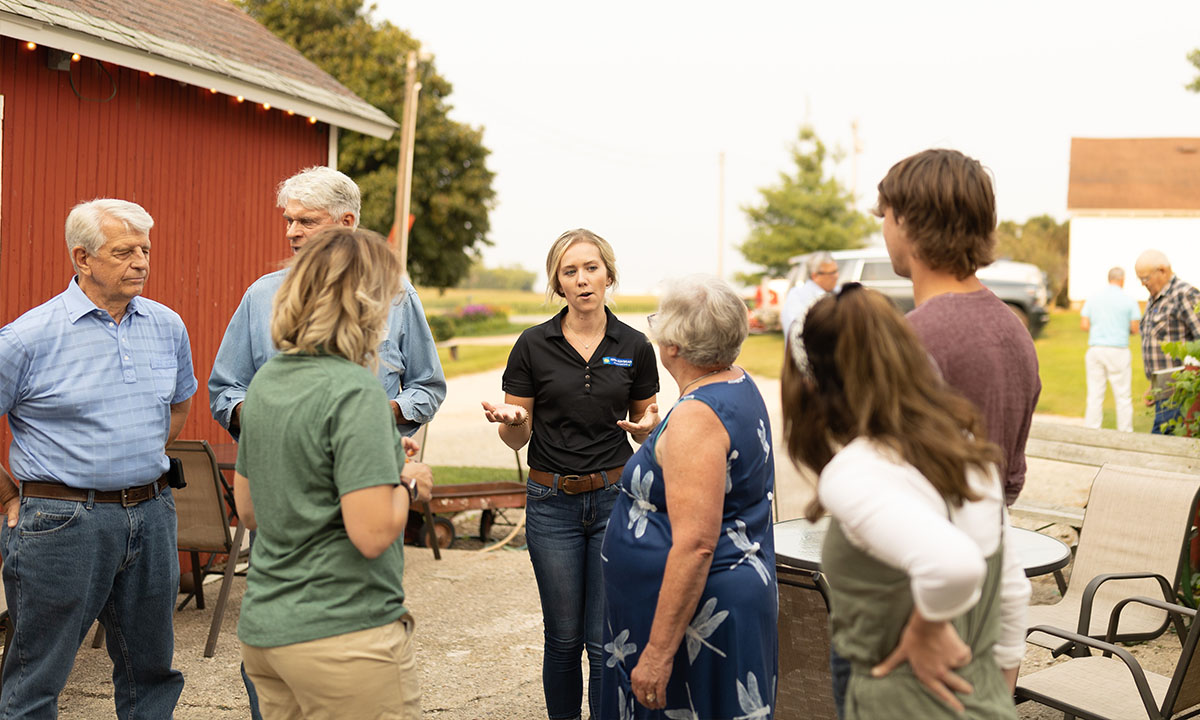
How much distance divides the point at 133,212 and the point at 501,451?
10.1m

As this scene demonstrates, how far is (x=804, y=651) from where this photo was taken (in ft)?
11.3

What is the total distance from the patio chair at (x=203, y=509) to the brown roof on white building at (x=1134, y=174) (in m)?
37.7

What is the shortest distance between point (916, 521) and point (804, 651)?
6.09ft

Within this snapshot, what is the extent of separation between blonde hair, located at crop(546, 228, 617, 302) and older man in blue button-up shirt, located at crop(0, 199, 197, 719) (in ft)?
4.68

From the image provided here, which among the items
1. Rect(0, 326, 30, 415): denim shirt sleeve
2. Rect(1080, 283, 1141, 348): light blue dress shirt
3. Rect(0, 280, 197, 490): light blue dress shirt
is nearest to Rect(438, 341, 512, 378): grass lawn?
Rect(1080, 283, 1141, 348): light blue dress shirt

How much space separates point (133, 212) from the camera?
3.46 meters

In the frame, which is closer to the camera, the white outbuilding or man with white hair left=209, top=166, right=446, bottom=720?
man with white hair left=209, top=166, right=446, bottom=720

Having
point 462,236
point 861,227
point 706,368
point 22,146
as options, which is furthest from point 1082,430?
point 861,227

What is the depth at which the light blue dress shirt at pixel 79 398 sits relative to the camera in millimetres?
3283

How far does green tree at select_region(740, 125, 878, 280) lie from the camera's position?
3706cm

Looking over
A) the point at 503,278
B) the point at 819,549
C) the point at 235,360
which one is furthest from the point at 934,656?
the point at 503,278

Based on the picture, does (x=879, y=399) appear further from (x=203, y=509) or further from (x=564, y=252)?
(x=203, y=509)

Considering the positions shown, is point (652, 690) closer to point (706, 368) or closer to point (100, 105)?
point (706, 368)

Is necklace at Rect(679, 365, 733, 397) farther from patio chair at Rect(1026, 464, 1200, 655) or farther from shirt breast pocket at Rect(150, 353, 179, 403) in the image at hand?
patio chair at Rect(1026, 464, 1200, 655)
